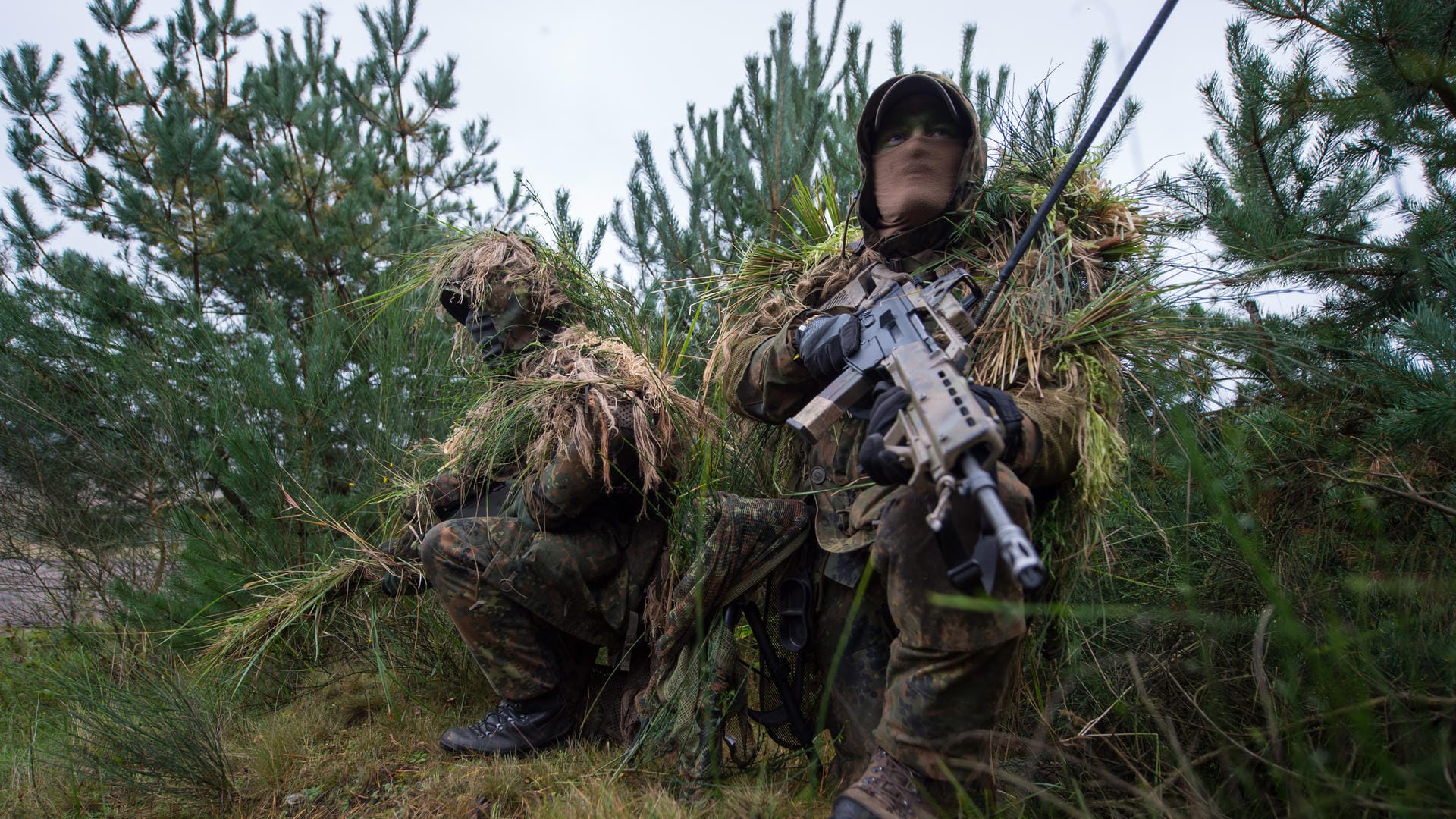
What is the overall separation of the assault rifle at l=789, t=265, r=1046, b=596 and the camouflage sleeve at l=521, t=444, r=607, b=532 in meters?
0.72

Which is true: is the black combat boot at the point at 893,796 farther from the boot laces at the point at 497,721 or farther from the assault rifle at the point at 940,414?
the boot laces at the point at 497,721

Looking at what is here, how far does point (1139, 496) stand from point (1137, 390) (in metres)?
0.67

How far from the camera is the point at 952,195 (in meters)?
2.32

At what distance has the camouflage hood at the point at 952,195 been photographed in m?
2.32

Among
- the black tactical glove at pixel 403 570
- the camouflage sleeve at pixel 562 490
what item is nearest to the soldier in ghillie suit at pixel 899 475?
the camouflage sleeve at pixel 562 490

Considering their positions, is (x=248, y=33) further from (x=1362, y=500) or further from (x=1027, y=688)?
(x=1362, y=500)

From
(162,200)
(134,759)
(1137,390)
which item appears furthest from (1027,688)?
(162,200)

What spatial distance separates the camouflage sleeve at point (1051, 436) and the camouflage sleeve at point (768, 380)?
623 mm

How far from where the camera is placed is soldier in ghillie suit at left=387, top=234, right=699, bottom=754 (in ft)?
7.66

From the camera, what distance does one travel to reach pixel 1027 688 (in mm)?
2010

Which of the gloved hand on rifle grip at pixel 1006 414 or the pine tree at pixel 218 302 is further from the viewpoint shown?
the pine tree at pixel 218 302

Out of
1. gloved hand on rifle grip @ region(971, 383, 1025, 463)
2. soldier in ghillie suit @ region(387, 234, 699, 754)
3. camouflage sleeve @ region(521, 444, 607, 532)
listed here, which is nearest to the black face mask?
soldier in ghillie suit @ region(387, 234, 699, 754)

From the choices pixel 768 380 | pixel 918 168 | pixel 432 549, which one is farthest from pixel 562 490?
pixel 918 168

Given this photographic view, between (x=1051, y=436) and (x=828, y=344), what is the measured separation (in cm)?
57
